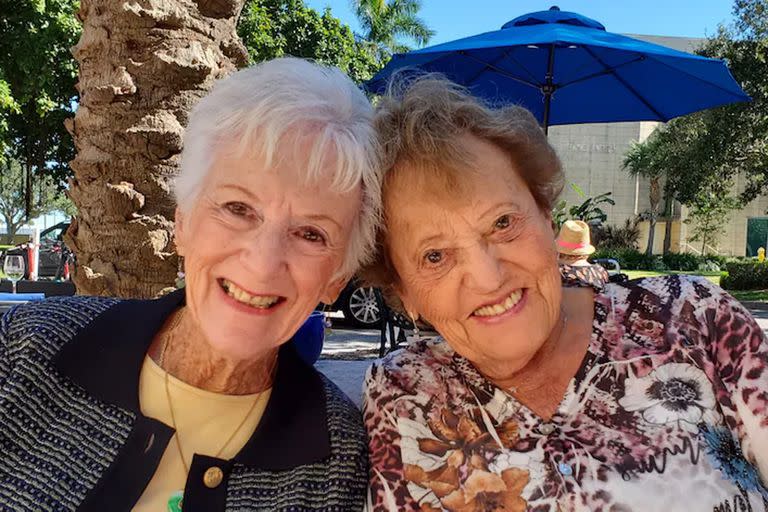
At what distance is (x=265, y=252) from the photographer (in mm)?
1791

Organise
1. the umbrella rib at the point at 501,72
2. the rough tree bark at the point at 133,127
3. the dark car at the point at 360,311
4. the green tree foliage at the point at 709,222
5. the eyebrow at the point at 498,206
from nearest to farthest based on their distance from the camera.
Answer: the eyebrow at the point at 498,206 → the rough tree bark at the point at 133,127 → the umbrella rib at the point at 501,72 → the dark car at the point at 360,311 → the green tree foliage at the point at 709,222

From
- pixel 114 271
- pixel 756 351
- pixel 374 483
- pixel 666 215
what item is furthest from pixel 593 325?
pixel 666 215

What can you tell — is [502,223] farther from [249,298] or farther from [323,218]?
[249,298]

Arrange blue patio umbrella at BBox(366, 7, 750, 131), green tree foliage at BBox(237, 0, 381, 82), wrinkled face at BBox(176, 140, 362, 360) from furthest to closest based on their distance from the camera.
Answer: green tree foliage at BBox(237, 0, 381, 82), blue patio umbrella at BBox(366, 7, 750, 131), wrinkled face at BBox(176, 140, 362, 360)

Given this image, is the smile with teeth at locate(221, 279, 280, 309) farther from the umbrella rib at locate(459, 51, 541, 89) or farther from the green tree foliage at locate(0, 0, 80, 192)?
the green tree foliage at locate(0, 0, 80, 192)

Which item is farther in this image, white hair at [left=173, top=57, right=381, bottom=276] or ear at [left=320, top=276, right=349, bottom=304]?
ear at [left=320, top=276, right=349, bottom=304]

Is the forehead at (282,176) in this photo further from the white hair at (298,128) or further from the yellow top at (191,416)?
the yellow top at (191,416)

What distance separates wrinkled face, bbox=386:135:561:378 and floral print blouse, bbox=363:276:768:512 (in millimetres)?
147

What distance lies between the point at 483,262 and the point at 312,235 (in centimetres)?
48

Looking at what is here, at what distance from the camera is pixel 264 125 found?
1840 millimetres

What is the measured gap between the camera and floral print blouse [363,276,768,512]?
1.70 meters

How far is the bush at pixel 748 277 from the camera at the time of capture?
78.9ft

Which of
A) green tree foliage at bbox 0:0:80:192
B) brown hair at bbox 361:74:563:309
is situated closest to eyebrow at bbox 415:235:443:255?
brown hair at bbox 361:74:563:309

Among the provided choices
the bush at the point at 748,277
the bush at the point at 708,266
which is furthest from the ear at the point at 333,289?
the bush at the point at 708,266
